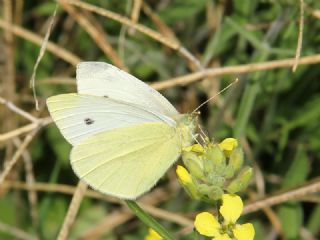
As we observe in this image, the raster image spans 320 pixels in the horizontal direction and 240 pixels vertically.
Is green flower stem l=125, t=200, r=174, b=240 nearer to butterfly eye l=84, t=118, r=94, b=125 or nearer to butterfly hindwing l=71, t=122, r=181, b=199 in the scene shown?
butterfly hindwing l=71, t=122, r=181, b=199

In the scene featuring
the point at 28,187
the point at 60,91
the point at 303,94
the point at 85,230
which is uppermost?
the point at 303,94

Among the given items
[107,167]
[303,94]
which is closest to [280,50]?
[303,94]

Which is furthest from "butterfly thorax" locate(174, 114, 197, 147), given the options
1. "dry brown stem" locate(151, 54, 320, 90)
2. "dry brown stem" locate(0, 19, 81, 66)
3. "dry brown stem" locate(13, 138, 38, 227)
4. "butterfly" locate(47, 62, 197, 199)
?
"dry brown stem" locate(13, 138, 38, 227)

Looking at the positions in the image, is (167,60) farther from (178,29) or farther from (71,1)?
(71,1)

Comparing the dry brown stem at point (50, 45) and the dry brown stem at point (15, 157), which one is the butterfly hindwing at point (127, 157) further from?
the dry brown stem at point (50, 45)

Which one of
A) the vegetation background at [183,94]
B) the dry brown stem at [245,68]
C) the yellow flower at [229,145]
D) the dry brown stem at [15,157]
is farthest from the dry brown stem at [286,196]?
the dry brown stem at [15,157]
